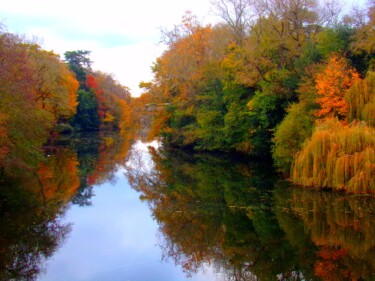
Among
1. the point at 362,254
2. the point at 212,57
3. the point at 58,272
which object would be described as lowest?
the point at 58,272

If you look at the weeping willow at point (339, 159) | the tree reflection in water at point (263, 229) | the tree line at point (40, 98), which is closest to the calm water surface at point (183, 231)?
the tree reflection in water at point (263, 229)

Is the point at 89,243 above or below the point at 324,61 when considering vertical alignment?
below

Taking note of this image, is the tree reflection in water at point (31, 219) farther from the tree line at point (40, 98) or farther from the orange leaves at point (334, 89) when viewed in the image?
the orange leaves at point (334, 89)

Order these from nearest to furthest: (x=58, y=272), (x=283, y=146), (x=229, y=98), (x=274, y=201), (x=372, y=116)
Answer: (x=58, y=272) < (x=274, y=201) < (x=372, y=116) < (x=283, y=146) < (x=229, y=98)

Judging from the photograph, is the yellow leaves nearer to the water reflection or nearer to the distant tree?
the distant tree

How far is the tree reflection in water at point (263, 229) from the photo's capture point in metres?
11.8

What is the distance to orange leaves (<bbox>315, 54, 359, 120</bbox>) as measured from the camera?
22172 millimetres

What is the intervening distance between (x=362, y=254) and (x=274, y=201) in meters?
6.72

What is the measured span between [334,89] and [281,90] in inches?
272

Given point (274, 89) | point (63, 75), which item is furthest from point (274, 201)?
point (63, 75)

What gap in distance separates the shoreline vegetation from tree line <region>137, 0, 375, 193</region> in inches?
2.7

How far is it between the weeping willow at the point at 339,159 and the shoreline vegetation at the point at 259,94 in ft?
0.14

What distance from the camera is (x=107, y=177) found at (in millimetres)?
28281

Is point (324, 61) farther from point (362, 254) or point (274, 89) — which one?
point (362, 254)
